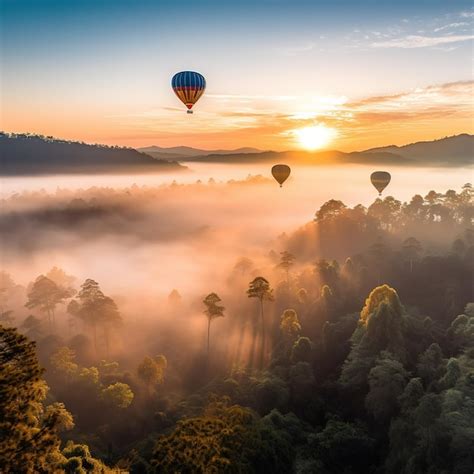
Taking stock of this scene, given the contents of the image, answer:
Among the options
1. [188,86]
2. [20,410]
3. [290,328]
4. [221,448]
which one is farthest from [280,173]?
[20,410]

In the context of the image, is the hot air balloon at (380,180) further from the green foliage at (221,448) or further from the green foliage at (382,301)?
the green foliage at (221,448)

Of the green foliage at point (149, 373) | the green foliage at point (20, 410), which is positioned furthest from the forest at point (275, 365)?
the green foliage at point (149, 373)

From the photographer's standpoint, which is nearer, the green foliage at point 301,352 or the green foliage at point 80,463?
the green foliage at point 80,463

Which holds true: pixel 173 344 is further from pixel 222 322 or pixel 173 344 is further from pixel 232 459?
pixel 232 459

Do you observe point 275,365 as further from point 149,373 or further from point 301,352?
point 149,373

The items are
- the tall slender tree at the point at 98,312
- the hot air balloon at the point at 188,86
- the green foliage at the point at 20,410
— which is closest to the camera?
the green foliage at the point at 20,410

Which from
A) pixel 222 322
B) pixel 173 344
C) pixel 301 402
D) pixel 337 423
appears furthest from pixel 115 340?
pixel 337 423
